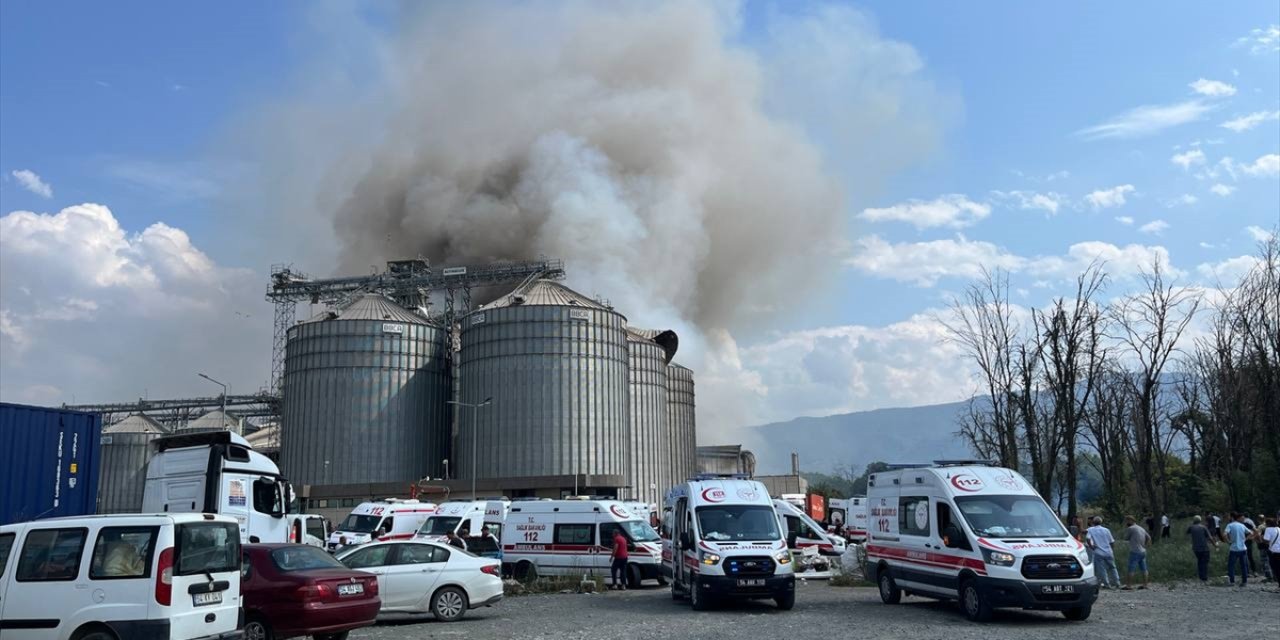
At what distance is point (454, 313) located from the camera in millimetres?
96125

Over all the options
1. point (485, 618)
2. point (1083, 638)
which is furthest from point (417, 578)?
point (1083, 638)

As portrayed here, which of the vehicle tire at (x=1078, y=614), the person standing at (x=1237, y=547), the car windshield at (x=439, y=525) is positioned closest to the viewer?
the vehicle tire at (x=1078, y=614)

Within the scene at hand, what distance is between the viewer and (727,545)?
1933 cm

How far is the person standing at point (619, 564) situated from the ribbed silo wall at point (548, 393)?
5275 cm

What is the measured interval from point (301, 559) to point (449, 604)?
3.99 metres

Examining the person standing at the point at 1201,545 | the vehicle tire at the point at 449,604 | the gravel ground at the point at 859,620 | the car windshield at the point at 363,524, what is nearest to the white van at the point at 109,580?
the gravel ground at the point at 859,620

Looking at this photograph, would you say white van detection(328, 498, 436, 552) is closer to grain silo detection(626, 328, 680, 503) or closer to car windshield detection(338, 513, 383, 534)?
car windshield detection(338, 513, 383, 534)

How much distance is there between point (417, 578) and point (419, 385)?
219 ft

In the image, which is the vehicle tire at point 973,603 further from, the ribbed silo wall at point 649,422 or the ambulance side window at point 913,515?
the ribbed silo wall at point 649,422

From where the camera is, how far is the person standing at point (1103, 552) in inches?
859

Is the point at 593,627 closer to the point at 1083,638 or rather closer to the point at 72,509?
the point at 1083,638

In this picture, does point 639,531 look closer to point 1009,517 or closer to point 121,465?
point 1009,517

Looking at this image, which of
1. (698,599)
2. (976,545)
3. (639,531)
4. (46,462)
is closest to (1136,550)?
(976,545)

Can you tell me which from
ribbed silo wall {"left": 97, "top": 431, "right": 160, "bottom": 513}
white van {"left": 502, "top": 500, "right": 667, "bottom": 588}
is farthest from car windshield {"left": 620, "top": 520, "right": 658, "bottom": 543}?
ribbed silo wall {"left": 97, "top": 431, "right": 160, "bottom": 513}
